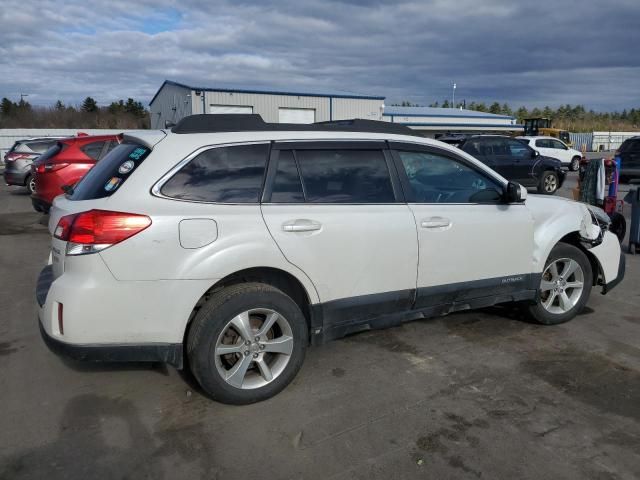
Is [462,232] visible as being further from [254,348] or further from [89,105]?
[89,105]

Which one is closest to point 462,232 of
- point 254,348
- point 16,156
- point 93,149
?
point 254,348

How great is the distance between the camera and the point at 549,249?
15.7 feet

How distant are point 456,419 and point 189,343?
1.73 meters

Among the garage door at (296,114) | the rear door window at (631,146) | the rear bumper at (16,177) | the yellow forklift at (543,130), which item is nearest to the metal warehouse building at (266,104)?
the garage door at (296,114)

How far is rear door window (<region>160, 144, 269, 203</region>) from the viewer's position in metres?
3.41

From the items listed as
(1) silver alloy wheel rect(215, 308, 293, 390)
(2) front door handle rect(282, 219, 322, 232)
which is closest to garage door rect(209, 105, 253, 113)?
(2) front door handle rect(282, 219, 322, 232)

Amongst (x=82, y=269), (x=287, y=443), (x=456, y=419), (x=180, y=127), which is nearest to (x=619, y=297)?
(x=456, y=419)

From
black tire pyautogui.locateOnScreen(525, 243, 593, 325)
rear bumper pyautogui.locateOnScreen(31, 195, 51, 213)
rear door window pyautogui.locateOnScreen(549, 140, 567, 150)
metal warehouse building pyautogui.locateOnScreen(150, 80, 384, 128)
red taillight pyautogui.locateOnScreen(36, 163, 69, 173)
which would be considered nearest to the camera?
black tire pyautogui.locateOnScreen(525, 243, 593, 325)

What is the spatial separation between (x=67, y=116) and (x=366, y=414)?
238 ft

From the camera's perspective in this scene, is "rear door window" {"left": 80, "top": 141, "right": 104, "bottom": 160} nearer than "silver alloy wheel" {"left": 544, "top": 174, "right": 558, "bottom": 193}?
Yes

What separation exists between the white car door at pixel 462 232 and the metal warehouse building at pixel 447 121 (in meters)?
43.2

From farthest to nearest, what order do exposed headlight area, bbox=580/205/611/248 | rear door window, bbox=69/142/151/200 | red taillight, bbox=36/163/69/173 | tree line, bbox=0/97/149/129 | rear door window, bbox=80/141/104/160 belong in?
tree line, bbox=0/97/149/129 → rear door window, bbox=80/141/104/160 → red taillight, bbox=36/163/69/173 → exposed headlight area, bbox=580/205/611/248 → rear door window, bbox=69/142/151/200

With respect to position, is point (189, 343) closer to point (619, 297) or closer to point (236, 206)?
point (236, 206)

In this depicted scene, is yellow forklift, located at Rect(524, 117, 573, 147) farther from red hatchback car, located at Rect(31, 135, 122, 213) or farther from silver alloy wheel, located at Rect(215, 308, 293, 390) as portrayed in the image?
silver alloy wheel, located at Rect(215, 308, 293, 390)
